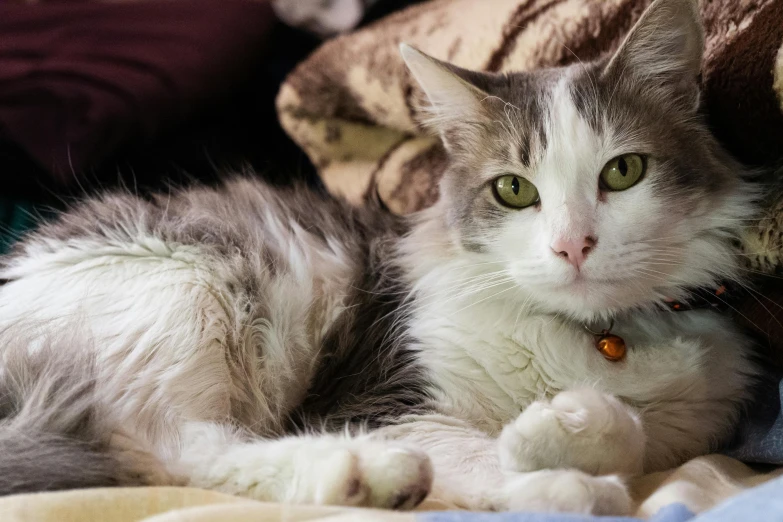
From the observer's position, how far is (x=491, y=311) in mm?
1285

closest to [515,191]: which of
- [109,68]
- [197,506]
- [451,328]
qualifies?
[451,328]

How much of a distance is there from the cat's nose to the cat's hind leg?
0.39 meters

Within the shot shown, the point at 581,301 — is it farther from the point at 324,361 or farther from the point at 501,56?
the point at 501,56

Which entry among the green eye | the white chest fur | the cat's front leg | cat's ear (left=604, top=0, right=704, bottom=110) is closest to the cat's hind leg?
the cat's front leg

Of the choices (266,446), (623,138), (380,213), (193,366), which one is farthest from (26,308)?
(623,138)

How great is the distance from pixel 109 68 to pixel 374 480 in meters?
1.54

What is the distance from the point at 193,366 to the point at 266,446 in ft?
0.78

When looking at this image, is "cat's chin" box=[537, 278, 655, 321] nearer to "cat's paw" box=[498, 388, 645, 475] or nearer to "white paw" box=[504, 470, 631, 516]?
"cat's paw" box=[498, 388, 645, 475]

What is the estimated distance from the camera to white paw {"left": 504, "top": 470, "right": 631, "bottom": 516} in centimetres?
85

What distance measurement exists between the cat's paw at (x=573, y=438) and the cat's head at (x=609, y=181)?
0.21m

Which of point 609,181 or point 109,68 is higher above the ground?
point 109,68

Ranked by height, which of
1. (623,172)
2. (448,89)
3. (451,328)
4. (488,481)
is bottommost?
(488,481)

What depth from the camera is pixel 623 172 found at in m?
1.14

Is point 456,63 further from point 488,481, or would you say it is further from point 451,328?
point 488,481
